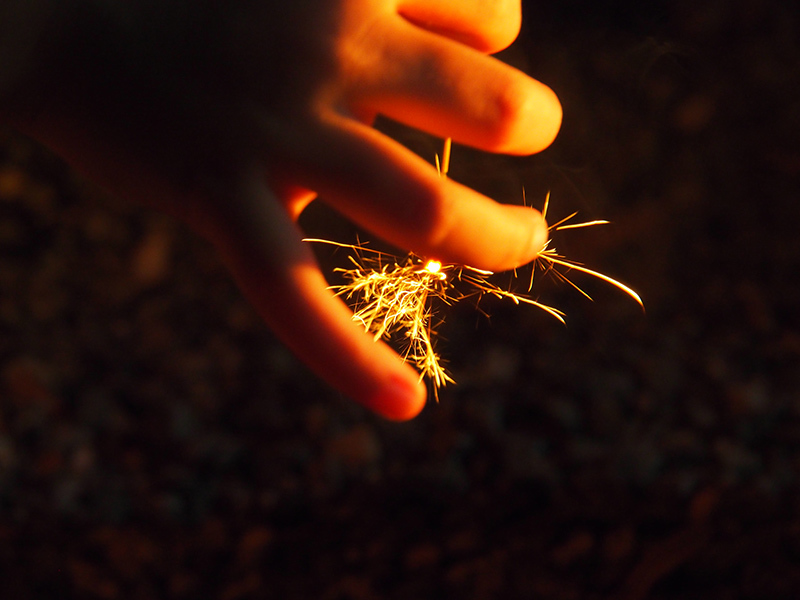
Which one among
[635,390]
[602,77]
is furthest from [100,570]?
[602,77]

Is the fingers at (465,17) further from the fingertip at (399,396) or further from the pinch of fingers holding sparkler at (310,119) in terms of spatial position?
the fingertip at (399,396)

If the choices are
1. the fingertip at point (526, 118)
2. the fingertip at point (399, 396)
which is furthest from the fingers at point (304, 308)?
the fingertip at point (526, 118)

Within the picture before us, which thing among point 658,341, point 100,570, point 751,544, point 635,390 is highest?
point 658,341

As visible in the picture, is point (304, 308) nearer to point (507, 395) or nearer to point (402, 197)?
point (402, 197)

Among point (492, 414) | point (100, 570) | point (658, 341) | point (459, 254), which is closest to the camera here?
point (459, 254)

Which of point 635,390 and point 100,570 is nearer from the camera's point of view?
point 100,570

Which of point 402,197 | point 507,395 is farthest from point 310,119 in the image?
point 507,395

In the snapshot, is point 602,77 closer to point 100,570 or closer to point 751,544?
point 751,544
